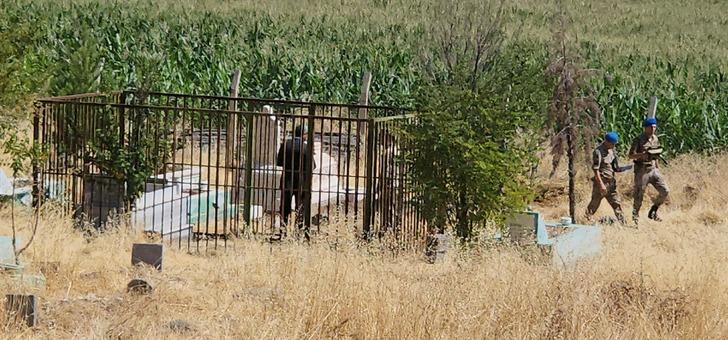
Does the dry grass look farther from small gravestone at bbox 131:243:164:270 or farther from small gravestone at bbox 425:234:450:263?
small gravestone at bbox 425:234:450:263

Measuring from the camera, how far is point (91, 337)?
323 inches

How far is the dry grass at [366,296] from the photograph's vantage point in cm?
873

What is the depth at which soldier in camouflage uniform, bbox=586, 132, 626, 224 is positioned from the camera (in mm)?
18312

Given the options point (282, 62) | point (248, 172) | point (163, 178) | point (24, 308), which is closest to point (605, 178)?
point (248, 172)

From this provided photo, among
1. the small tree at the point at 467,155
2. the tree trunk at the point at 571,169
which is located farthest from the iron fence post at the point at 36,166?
the tree trunk at the point at 571,169

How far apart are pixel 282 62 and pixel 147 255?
68.0 feet

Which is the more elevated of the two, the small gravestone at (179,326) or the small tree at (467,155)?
the small tree at (467,155)

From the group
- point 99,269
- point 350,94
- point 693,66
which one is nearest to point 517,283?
point 99,269

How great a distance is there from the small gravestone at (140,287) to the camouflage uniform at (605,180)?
966 cm

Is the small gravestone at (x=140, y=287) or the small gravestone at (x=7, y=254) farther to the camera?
the small gravestone at (x=7, y=254)

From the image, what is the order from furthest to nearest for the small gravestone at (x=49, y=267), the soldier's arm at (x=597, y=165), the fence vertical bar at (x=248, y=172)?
the soldier's arm at (x=597, y=165), the fence vertical bar at (x=248, y=172), the small gravestone at (x=49, y=267)

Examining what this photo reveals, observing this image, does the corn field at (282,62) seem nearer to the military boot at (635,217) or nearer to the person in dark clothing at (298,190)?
the person in dark clothing at (298,190)

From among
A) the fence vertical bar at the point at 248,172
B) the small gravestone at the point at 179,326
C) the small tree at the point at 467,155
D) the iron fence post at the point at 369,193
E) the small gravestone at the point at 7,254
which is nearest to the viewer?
the small gravestone at the point at 179,326

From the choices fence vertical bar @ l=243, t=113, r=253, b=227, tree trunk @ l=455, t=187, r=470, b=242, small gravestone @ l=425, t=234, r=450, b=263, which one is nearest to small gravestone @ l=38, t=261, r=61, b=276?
fence vertical bar @ l=243, t=113, r=253, b=227
